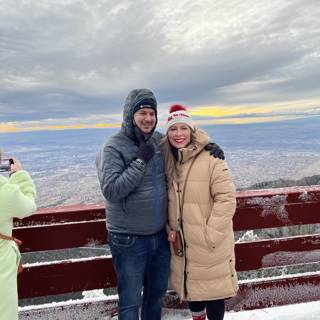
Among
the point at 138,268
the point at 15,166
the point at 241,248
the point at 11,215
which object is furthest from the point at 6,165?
the point at 241,248

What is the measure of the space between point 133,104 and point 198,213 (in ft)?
3.04

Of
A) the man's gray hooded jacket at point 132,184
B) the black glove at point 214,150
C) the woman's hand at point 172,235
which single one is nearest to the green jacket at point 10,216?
the man's gray hooded jacket at point 132,184

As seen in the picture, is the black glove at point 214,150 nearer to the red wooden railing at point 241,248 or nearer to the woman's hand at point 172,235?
the woman's hand at point 172,235

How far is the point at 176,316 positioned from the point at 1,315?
182 centimetres

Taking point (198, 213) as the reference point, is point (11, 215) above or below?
above

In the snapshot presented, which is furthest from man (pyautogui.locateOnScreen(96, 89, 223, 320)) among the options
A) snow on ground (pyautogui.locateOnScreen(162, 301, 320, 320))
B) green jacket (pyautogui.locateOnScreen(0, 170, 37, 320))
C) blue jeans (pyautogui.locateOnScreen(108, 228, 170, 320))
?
snow on ground (pyautogui.locateOnScreen(162, 301, 320, 320))

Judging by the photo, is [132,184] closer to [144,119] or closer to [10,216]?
[144,119]

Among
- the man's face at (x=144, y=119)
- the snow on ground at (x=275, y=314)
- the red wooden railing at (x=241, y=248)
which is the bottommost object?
the snow on ground at (x=275, y=314)

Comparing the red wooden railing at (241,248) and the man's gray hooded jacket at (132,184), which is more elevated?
the man's gray hooded jacket at (132,184)

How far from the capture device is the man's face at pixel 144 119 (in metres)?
2.78

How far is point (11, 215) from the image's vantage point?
2.33 meters

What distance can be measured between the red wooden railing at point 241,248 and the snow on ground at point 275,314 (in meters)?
0.07

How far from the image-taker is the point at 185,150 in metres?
2.88

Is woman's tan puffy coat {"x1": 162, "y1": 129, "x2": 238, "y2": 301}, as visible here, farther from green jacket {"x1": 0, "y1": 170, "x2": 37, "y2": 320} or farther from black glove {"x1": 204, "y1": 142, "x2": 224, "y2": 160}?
green jacket {"x1": 0, "y1": 170, "x2": 37, "y2": 320}
